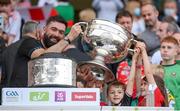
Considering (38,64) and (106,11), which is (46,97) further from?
(106,11)

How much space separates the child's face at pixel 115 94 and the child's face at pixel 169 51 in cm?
113

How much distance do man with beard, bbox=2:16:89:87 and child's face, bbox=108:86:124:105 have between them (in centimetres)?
70

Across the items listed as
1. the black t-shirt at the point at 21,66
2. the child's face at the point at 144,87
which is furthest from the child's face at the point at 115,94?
the black t-shirt at the point at 21,66

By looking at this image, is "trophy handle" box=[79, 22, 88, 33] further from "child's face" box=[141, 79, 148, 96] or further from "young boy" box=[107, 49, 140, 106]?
"child's face" box=[141, 79, 148, 96]

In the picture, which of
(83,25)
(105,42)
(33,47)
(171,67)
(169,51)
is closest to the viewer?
(105,42)

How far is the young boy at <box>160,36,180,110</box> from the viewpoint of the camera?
902cm

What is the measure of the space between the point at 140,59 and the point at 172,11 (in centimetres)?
632

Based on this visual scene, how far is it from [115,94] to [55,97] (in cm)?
185

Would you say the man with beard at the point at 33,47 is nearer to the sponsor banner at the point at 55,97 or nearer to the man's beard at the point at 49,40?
the man's beard at the point at 49,40

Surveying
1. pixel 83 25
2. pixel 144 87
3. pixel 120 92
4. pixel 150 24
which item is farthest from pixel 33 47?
pixel 150 24

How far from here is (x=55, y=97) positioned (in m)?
6.91

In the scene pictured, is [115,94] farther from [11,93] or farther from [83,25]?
[11,93]

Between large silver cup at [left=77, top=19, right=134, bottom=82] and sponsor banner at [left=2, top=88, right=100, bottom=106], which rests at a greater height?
large silver cup at [left=77, top=19, right=134, bottom=82]

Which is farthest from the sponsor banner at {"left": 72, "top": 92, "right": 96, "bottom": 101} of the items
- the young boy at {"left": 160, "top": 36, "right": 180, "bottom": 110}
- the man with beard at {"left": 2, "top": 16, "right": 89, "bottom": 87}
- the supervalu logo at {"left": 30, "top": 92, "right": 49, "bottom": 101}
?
the young boy at {"left": 160, "top": 36, "right": 180, "bottom": 110}
